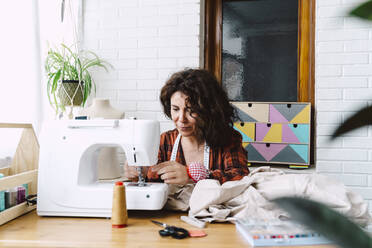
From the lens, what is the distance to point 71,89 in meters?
2.26

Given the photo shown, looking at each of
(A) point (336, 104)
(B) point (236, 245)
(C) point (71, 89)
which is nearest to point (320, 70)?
(A) point (336, 104)

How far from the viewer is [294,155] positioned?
2.71m

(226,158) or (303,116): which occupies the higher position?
(303,116)

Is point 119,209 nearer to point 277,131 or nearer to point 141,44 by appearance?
point 277,131

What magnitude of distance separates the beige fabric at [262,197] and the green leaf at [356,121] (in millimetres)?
922

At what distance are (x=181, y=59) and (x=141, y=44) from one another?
1.30ft

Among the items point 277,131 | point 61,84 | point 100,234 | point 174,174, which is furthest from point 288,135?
point 100,234

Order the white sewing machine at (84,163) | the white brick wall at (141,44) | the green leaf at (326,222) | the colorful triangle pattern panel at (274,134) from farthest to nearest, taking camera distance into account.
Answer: the white brick wall at (141,44)
the colorful triangle pattern panel at (274,134)
the white sewing machine at (84,163)
the green leaf at (326,222)

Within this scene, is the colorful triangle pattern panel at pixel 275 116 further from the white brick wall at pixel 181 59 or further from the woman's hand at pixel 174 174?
the woman's hand at pixel 174 174

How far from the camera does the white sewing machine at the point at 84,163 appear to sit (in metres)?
1.23

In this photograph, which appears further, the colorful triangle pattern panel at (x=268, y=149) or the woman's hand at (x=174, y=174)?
the colorful triangle pattern panel at (x=268, y=149)

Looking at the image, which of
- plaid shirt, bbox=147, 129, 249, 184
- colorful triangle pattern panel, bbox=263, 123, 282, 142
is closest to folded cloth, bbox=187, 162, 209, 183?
plaid shirt, bbox=147, 129, 249, 184

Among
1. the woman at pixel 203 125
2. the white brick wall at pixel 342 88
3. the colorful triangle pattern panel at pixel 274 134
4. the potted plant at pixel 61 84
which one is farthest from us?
the colorful triangle pattern panel at pixel 274 134

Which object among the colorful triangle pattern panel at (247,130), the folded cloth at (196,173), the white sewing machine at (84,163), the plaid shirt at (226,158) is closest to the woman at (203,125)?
the plaid shirt at (226,158)
